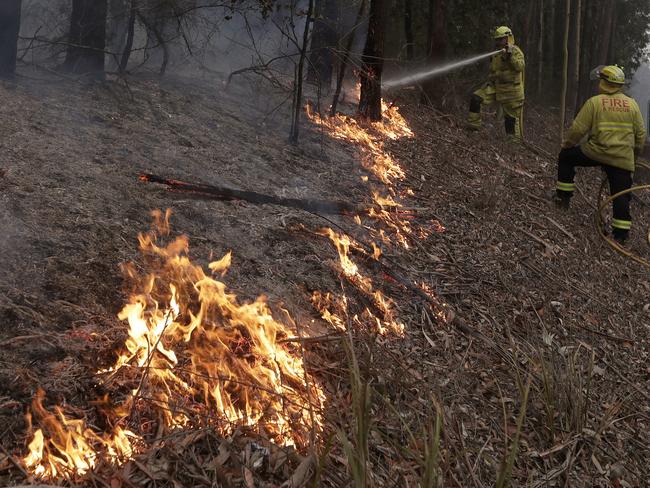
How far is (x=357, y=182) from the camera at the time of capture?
661 cm

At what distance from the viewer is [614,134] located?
23.2 ft

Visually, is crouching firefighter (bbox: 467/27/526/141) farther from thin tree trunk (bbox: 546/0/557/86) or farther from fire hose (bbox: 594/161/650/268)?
thin tree trunk (bbox: 546/0/557/86)

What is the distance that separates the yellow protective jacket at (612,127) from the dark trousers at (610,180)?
4.3 inches

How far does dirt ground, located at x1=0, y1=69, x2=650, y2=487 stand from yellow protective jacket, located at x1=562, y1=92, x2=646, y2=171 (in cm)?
90

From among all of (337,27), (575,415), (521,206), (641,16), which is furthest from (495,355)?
(641,16)

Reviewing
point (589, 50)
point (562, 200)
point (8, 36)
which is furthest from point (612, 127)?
point (589, 50)

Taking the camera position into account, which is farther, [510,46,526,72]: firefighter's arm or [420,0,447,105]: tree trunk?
[420,0,447,105]: tree trunk

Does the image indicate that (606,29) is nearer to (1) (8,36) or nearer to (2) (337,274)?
(1) (8,36)

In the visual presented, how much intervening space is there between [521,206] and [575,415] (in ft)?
13.4

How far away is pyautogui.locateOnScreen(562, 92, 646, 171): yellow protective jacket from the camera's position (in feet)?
23.2

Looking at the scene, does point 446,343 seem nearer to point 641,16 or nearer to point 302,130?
point 302,130

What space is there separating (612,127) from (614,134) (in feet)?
0.27

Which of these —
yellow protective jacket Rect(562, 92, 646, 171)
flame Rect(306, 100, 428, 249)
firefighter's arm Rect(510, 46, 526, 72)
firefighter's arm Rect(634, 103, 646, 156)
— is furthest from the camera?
firefighter's arm Rect(510, 46, 526, 72)

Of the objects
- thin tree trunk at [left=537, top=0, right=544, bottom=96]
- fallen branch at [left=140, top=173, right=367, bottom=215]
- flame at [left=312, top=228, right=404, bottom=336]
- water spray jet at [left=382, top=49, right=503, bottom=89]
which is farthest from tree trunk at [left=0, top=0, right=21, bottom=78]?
thin tree trunk at [left=537, top=0, right=544, bottom=96]
